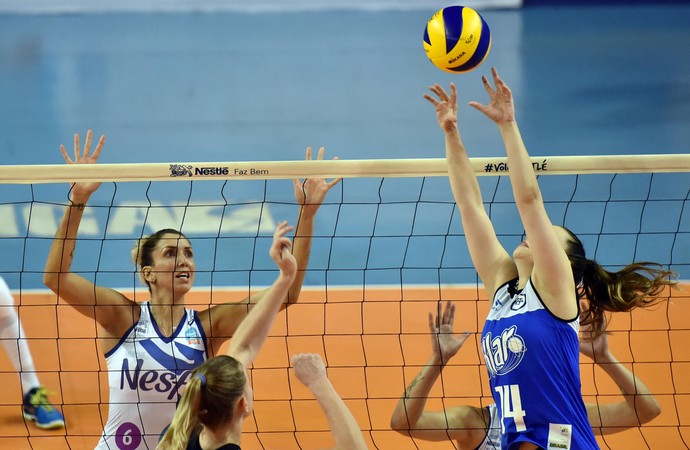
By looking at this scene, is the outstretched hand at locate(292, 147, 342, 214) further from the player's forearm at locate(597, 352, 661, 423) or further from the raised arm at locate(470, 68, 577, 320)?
the player's forearm at locate(597, 352, 661, 423)

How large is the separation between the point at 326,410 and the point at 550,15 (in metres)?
11.8

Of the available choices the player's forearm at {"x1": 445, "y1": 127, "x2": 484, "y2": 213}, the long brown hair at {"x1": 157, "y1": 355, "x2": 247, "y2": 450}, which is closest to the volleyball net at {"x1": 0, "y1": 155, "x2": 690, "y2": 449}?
the player's forearm at {"x1": 445, "y1": 127, "x2": 484, "y2": 213}

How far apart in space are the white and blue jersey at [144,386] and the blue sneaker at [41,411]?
133cm

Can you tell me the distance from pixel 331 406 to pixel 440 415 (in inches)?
36.8

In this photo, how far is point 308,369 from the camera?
3.27m

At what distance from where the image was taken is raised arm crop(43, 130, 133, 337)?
4004 mm

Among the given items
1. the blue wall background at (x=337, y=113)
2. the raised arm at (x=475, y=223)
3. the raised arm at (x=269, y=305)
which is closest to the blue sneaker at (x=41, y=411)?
the blue wall background at (x=337, y=113)

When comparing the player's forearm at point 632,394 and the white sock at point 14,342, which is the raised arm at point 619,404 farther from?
the white sock at point 14,342

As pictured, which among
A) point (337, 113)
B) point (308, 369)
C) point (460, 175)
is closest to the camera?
point (308, 369)

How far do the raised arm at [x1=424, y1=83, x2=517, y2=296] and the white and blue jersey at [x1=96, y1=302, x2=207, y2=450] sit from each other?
4.66 feet

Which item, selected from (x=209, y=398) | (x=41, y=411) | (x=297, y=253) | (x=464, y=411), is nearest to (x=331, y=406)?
(x=209, y=398)

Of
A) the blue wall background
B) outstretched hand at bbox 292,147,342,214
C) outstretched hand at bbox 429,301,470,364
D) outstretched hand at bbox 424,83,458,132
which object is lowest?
outstretched hand at bbox 429,301,470,364

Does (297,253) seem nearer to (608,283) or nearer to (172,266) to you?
(172,266)

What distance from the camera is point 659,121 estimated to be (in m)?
9.43
